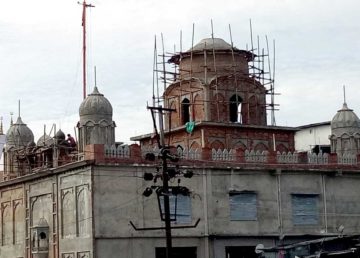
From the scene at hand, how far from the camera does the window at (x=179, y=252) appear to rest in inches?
1483

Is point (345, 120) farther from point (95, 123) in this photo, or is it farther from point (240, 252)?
point (95, 123)

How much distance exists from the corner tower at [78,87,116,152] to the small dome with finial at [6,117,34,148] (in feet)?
23.5

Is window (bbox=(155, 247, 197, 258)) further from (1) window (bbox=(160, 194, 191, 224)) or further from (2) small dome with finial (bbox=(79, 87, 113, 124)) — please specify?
(2) small dome with finial (bbox=(79, 87, 113, 124))

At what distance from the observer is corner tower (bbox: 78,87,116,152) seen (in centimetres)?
3838

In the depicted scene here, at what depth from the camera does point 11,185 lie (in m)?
43.2

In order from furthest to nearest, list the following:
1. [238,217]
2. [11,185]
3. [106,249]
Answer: [11,185] → [238,217] → [106,249]

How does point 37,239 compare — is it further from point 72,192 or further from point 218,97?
point 218,97

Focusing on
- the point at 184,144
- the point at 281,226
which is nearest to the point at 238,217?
the point at 281,226

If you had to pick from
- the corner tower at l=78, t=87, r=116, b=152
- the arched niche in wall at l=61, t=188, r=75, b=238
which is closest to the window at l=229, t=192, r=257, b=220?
the corner tower at l=78, t=87, r=116, b=152

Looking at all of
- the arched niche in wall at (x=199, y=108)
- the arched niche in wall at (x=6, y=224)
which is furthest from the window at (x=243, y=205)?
the arched niche in wall at (x=6, y=224)

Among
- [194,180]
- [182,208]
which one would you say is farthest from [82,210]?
[194,180]

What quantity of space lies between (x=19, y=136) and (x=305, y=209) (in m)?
15.2

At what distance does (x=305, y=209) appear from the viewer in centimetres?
4075

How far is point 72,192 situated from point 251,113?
1131cm
